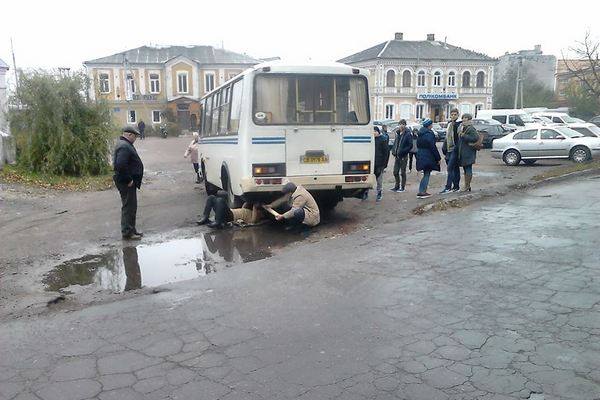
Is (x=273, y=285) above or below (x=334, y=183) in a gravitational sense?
below

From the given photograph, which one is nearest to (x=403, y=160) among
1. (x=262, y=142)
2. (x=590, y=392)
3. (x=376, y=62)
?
(x=262, y=142)

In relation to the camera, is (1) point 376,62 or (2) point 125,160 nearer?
(2) point 125,160

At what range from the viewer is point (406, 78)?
64.1m

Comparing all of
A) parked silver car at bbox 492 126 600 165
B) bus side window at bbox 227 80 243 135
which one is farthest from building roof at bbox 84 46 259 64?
bus side window at bbox 227 80 243 135

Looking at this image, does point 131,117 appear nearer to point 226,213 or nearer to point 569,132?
point 569,132

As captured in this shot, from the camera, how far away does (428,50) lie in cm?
6538

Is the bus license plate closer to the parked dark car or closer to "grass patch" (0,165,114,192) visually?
"grass patch" (0,165,114,192)

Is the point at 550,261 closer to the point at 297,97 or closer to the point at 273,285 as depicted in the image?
the point at 273,285

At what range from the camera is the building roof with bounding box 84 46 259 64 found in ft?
220

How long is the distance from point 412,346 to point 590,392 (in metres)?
1.40

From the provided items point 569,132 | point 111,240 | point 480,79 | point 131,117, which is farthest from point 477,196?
point 131,117

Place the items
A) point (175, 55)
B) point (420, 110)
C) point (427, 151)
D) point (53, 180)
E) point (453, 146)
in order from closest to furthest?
point (427, 151) < point (453, 146) < point (53, 180) < point (420, 110) < point (175, 55)

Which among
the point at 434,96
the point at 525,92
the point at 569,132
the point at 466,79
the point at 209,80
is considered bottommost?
the point at 569,132

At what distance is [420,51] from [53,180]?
5570 centimetres
